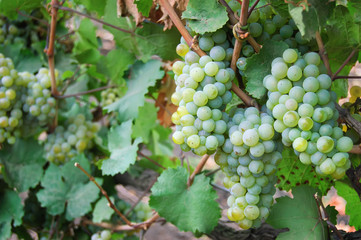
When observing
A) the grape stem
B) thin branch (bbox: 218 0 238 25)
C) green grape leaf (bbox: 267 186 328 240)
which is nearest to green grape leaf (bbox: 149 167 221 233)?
green grape leaf (bbox: 267 186 328 240)

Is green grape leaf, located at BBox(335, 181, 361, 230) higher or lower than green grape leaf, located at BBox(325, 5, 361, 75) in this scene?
lower

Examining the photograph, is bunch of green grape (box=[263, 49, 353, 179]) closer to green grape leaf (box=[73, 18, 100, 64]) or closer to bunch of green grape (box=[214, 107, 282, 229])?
bunch of green grape (box=[214, 107, 282, 229])

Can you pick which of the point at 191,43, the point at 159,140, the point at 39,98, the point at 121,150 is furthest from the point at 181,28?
the point at 159,140

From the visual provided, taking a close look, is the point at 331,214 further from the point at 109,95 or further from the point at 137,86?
the point at 109,95

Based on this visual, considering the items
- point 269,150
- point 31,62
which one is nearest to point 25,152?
point 31,62

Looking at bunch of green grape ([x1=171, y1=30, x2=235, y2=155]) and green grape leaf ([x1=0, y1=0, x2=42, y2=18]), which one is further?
green grape leaf ([x1=0, y1=0, x2=42, y2=18])

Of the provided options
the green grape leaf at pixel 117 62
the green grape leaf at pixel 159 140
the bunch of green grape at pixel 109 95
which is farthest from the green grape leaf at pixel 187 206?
the green grape leaf at pixel 159 140

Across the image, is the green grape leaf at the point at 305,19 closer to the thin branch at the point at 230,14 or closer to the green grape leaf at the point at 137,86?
the thin branch at the point at 230,14
